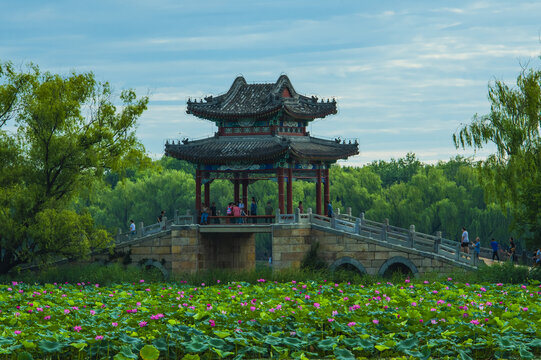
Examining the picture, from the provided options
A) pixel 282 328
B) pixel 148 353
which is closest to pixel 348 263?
pixel 282 328

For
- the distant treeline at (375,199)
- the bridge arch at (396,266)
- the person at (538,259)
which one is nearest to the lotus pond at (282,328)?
the person at (538,259)

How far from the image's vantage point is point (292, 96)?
3183cm

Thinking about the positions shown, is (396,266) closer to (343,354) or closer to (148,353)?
(343,354)

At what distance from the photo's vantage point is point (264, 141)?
1177 inches

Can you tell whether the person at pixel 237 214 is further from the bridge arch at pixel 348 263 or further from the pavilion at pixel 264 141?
the bridge arch at pixel 348 263

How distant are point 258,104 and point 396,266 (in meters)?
8.23

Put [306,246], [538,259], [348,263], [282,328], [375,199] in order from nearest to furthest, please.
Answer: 1. [282,328]
2. [538,259]
3. [348,263]
4. [306,246]
5. [375,199]

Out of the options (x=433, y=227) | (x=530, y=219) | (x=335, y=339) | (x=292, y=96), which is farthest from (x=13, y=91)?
(x=433, y=227)

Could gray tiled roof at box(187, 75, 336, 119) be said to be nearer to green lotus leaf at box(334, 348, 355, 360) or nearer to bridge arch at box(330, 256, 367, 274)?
bridge arch at box(330, 256, 367, 274)

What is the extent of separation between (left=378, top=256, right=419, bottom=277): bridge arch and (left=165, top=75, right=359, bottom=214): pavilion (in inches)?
166

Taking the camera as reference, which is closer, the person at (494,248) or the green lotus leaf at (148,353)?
the green lotus leaf at (148,353)

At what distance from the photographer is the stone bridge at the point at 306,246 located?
2594 cm

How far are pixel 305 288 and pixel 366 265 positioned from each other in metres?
8.58

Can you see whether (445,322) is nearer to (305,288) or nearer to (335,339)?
(335,339)
